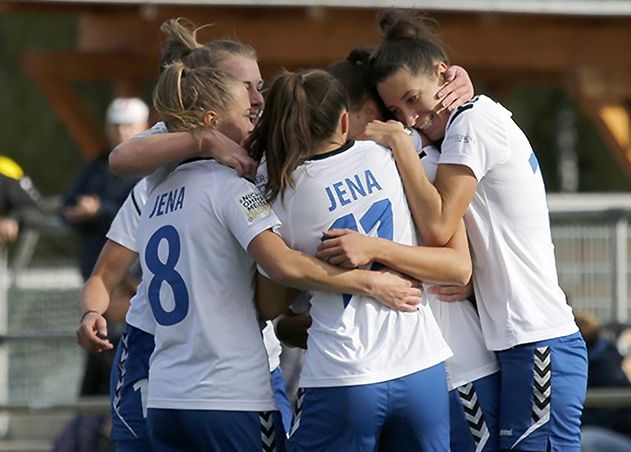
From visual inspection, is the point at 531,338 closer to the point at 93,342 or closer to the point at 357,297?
the point at 357,297

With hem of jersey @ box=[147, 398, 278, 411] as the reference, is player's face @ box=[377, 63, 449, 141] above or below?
above

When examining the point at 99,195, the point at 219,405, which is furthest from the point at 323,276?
the point at 99,195

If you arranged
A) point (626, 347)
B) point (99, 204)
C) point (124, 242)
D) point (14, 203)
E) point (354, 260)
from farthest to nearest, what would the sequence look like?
point (626, 347)
point (14, 203)
point (99, 204)
point (124, 242)
point (354, 260)

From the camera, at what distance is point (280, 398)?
4.94 meters

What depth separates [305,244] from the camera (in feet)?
15.3

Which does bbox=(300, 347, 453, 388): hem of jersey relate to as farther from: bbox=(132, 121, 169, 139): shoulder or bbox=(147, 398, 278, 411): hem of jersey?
bbox=(132, 121, 169, 139): shoulder

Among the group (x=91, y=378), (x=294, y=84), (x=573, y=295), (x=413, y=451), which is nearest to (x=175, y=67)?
(x=294, y=84)

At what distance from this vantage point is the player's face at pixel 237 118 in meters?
4.85

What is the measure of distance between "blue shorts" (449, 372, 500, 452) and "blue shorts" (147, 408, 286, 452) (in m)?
0.56

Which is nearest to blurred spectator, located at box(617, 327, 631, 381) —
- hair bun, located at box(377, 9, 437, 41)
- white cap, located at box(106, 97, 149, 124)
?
white cap, located at box(106, 97, 149, 124)

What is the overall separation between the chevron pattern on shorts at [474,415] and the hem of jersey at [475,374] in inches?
0.5

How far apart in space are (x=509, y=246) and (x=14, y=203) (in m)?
5.07

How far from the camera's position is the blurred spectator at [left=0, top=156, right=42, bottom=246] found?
8.92 meters

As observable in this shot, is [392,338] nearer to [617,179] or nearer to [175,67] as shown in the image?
[175,67]
